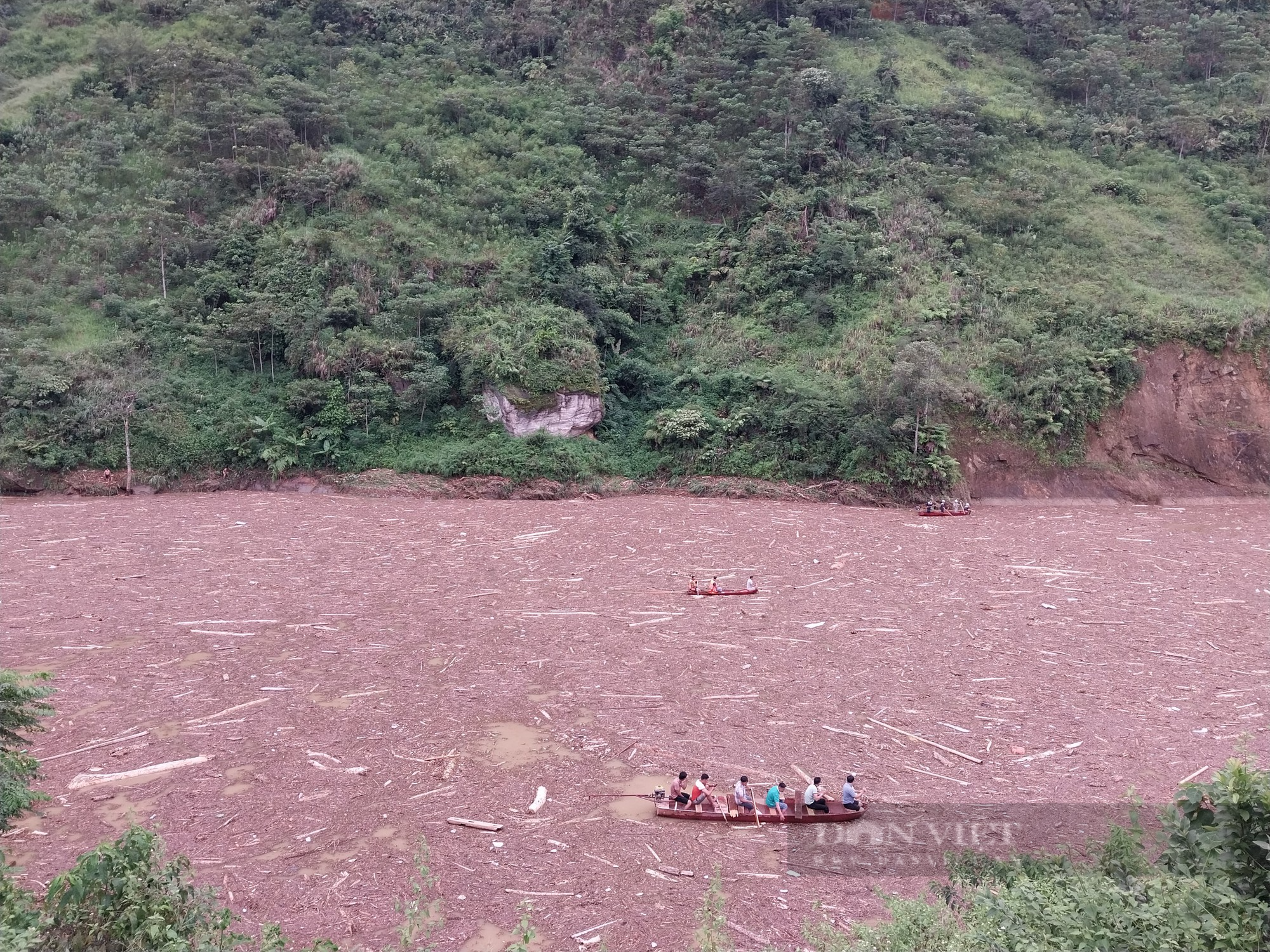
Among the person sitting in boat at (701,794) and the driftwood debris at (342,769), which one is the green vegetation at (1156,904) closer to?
the person sitting in boat at (701,794)

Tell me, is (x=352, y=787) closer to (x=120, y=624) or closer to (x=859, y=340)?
(x=120, y=624)

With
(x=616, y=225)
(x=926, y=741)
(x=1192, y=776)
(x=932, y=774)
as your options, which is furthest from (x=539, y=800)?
(x=616, y=225)

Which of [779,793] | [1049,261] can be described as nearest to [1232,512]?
[1049,261]

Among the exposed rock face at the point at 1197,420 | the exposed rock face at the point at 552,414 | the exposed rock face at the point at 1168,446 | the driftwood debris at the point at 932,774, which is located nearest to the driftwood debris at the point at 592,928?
the driftwood debris at the point at 932,774

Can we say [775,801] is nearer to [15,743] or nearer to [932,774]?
[932,774]

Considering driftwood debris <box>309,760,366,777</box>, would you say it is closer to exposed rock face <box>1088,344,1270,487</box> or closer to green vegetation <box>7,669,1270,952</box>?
green vegetation <box>7,669,1270,952</box>
